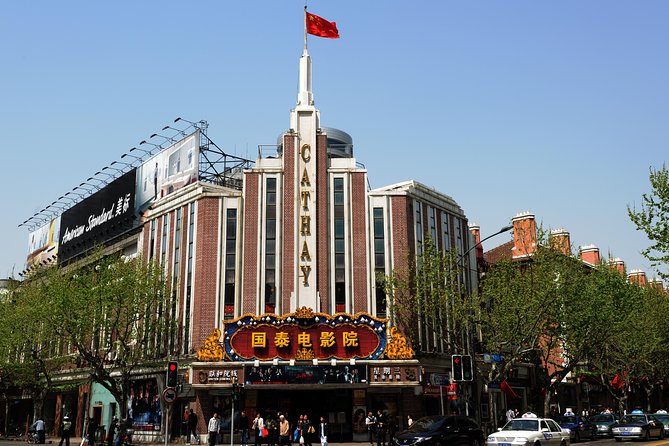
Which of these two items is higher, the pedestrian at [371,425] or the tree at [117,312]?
the tree at [117,312]

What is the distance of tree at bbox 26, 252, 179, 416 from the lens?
4197cm

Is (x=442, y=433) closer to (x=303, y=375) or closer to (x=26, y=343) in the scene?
(x=303, y=375)

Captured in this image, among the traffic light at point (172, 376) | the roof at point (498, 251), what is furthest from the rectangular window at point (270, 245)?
the roof at point (498, 251)

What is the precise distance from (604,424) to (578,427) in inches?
183

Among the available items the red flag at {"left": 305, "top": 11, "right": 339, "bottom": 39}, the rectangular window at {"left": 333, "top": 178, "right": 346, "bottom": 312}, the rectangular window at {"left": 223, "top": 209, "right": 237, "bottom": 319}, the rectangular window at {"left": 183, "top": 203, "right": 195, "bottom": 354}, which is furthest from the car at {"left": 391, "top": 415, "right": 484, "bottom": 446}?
the red flag at {"left": 305, "top": 11, "right": 339, "bottom": 39}

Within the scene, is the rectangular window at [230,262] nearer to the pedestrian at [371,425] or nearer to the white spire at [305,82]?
the white spire at [305,82]

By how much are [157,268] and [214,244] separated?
15.9 feet

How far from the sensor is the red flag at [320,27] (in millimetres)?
47969

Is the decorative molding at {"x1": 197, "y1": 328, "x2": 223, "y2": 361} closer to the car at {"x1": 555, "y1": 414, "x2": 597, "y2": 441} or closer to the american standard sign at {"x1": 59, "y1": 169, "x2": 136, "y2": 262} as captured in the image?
the car at {"x1": 555, "y1": 414, "x2": 597, "y2": 441}

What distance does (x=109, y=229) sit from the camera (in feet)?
203

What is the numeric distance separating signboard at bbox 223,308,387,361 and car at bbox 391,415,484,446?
13685 mm

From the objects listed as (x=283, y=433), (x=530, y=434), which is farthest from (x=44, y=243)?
(x=530, y=434)

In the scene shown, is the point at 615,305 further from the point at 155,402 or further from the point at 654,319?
the point at 155,402

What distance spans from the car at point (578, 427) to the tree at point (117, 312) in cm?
2561
